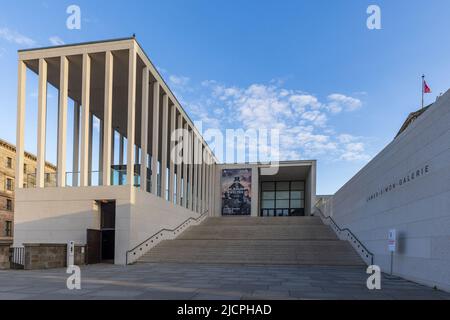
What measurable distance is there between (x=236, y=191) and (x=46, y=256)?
94.5 ft

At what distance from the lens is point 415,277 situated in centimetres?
1218

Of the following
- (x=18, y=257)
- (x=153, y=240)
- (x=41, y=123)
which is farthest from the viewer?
(x=153, y=240)

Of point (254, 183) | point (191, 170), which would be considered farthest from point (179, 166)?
point (254, 183)

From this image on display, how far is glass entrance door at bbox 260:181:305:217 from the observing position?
5231 centimetres

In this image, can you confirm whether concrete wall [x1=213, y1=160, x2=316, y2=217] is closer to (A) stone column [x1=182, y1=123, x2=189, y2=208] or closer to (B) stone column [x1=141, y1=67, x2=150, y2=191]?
(A) stone column [x1=182, y1=123, x2=189, y2=208]

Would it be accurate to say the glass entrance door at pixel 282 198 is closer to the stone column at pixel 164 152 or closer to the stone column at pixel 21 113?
the stone column at pixel 164 152

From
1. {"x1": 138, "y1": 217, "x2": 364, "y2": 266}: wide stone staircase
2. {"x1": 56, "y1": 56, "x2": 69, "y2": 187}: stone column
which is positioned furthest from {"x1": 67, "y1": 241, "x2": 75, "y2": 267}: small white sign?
{"x1": 56, "y1": 56, "x2": 69, "y2": 187}: stone column

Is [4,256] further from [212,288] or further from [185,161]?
[185,161]

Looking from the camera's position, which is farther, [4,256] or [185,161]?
[185,161]

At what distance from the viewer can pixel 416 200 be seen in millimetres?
12367

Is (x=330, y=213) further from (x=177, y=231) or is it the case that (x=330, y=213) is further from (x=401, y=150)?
(x=401, y=150)

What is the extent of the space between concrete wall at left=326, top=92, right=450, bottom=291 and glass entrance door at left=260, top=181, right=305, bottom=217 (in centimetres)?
3394

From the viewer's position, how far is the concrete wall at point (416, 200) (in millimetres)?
10492

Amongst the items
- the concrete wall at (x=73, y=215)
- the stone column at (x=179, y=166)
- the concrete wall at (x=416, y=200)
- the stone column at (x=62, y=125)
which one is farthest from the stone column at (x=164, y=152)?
the concrete wall at (x=416, y=200)
